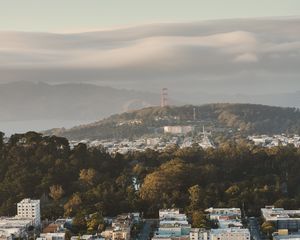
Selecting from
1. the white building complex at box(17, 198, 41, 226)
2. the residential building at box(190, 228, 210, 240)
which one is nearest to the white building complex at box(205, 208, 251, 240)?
the residential building at box(190, 228, 210, 240)

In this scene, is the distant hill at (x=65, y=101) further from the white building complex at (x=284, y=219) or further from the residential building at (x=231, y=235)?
the residential building at (x=231, y=235)

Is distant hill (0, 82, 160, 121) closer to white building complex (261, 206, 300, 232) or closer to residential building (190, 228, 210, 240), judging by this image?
white building complex (261, 206, 300, 232)

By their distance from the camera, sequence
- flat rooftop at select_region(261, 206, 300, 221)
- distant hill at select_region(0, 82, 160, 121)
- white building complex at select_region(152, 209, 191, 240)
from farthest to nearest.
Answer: distant hill at select_region(0, 82, 160, 121) < flat rooftop at select_region(261, 206, 300, 221) < white building complex at select_region(152, 209, 191, 240)

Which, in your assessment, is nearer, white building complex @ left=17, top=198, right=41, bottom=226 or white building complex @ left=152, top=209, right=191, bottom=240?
white building complex @ left=152, top=209, right=191, bottom=240

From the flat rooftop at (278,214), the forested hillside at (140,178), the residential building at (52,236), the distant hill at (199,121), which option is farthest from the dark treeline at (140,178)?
the distant hill at (199,121)

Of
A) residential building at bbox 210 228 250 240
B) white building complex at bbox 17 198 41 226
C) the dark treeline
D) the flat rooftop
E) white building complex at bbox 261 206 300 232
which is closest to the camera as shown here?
residential building at bbox 210 228 250 240

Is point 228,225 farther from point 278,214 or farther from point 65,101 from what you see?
point 65,101

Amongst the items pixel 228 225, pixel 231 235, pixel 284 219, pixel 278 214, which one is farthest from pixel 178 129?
pixel 231 235
